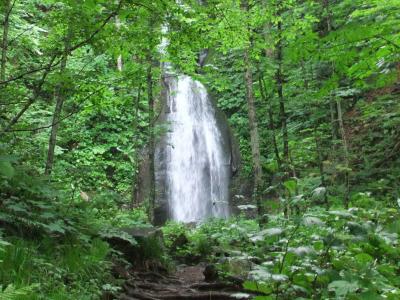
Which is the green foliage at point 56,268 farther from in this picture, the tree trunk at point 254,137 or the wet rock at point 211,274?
the tree trunk at point 254,137

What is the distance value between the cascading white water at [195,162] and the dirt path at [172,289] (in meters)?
9.92

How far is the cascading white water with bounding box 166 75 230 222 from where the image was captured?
55.4ft

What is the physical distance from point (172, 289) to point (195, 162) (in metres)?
12.4

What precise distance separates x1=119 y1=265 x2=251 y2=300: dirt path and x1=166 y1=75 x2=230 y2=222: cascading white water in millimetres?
9920

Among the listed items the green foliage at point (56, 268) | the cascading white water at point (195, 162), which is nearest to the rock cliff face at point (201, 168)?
the cascading white water at point (195, 162)

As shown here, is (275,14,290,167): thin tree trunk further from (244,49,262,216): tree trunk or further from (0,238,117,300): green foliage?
(0,238,117,300): green foliage

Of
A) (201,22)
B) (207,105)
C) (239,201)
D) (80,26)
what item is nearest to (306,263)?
(80,26)

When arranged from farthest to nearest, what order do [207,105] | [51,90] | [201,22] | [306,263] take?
[207,105] → [201,22] → [51,90] → [306,263]

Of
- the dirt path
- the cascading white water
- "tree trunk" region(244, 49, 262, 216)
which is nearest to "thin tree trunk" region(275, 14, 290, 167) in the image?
"tree trunk" region(244, 49, 262, 216)

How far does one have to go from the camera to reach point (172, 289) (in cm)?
552

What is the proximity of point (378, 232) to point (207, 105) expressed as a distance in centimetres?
1706

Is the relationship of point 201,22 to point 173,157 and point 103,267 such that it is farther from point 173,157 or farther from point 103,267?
point 173,157

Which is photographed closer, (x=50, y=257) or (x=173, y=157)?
(x=50, y=257)

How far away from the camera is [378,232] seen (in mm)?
2770
